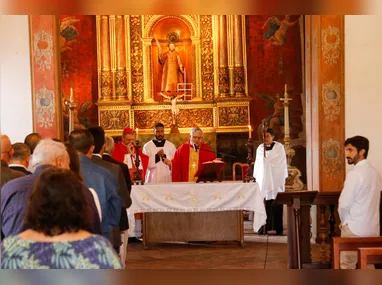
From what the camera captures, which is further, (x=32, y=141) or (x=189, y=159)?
(x=189, y=159)

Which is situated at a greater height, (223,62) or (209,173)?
(223,62)

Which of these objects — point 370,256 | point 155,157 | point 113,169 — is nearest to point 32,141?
point 113,169

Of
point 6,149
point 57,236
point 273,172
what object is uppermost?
point 6,149

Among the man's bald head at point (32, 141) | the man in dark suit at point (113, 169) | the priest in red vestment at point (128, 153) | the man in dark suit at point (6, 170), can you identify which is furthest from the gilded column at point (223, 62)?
the man in dark suit at point (6, 170)

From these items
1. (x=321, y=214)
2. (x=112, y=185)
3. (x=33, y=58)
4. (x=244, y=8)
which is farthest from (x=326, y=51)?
(x=244, y=8)

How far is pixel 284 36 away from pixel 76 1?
1621cm

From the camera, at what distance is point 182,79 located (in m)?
16.5

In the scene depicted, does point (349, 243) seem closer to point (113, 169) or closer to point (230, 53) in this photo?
point (113, 169)

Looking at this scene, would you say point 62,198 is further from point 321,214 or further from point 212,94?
point 212,94

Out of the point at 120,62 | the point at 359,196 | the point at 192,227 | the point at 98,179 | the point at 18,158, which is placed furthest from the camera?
the point at 120,62

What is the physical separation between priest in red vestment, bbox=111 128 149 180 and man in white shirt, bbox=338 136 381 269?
4.84 meters

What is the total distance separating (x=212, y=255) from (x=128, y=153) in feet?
7.18

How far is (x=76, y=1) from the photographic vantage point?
448 mm

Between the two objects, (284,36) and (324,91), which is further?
(284,36)
